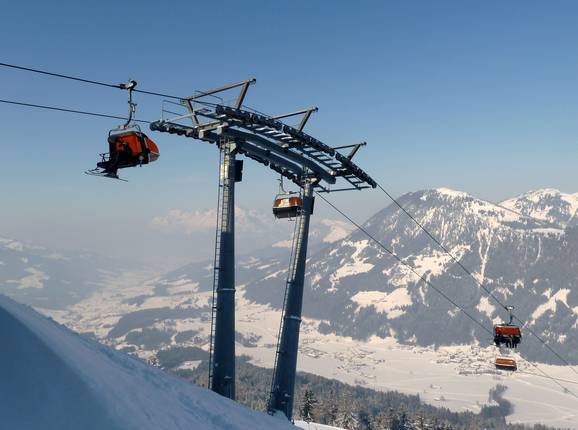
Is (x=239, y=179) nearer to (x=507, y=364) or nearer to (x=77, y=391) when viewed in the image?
(x=77, y=391)

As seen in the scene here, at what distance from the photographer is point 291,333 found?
2597 cm

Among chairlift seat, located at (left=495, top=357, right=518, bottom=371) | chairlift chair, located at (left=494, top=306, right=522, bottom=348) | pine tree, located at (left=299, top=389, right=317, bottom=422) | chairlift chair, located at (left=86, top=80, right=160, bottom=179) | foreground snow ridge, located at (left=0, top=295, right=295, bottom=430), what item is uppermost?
chairlift chair, located at (left=86, top=80, right=160, bottom=179)

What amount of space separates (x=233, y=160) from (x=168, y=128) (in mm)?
3258

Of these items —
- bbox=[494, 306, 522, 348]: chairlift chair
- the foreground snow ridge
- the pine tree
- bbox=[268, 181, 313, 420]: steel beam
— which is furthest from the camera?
the pine tree

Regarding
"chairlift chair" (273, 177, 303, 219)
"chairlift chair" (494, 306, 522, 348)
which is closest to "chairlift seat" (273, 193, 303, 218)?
"chairlift chair" (273, 177, 303, 219)

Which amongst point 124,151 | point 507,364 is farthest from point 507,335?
point 124,151

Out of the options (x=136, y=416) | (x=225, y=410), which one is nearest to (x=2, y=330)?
(x=136, y=416)

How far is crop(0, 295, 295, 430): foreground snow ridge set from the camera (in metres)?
9.46

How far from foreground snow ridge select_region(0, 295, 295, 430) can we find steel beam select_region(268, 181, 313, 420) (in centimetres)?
960

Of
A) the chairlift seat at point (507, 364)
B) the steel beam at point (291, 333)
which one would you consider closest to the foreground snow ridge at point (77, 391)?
the steel beam at point (291, 333)

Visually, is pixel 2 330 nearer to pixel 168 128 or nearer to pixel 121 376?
pixel 121 376

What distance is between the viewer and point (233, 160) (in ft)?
75.2

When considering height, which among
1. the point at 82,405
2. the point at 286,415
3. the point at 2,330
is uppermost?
the point at 2,330

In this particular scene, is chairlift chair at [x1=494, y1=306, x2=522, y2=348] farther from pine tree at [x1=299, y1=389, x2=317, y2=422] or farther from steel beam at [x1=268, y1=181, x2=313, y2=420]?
pine tree at [x1=299, y1=389, x2=317, y2=422]
